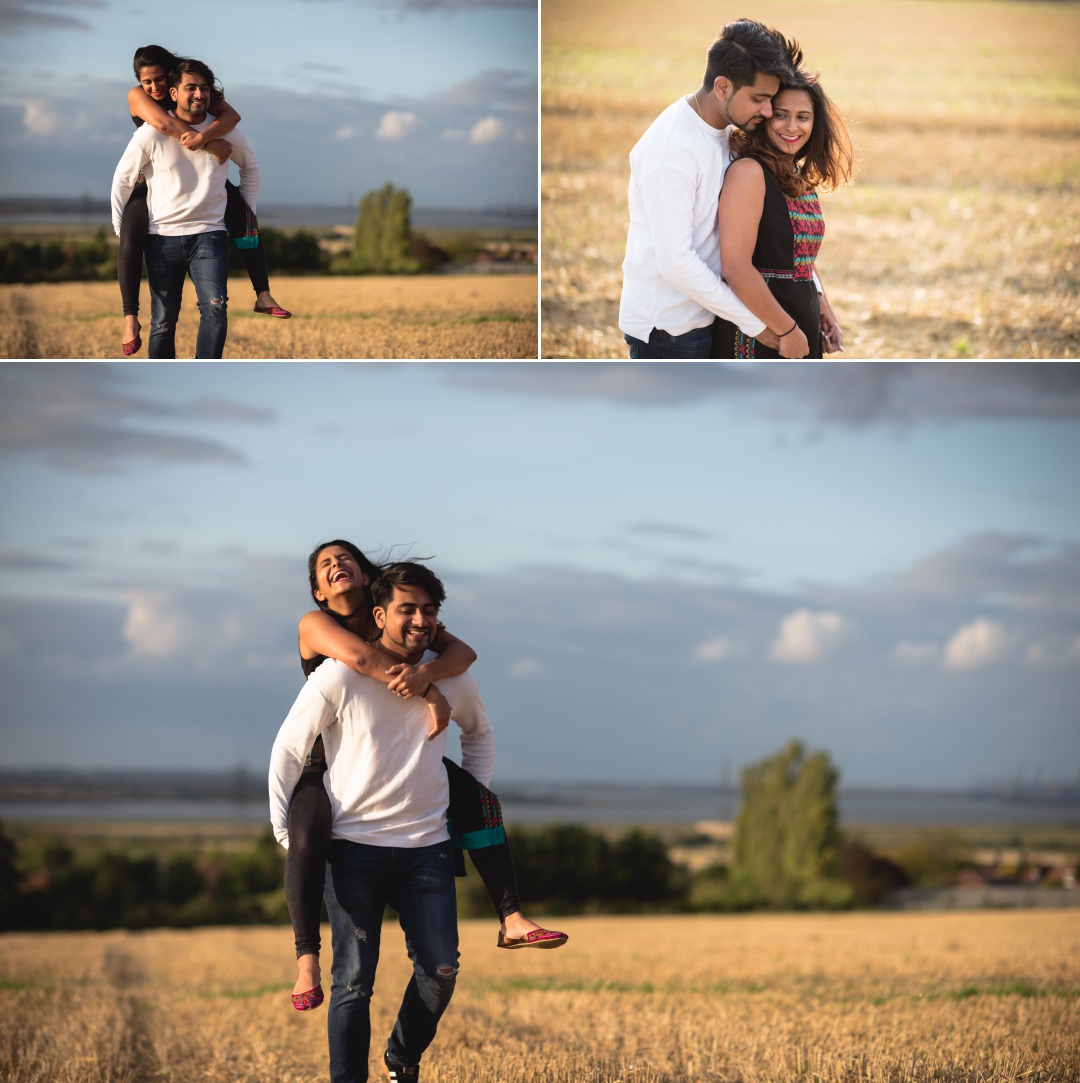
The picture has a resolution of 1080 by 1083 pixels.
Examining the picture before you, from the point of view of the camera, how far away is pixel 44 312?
25.3 ft

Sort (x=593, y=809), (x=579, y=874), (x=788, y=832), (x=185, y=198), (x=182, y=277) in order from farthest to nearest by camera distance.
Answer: (x=593, y=809) → (x=788, y=832) → (x=579, y=874) → (x=182, y=277) → (x=185, y=198)

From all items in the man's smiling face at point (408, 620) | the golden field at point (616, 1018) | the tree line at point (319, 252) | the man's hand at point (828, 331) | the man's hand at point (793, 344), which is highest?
the tree line at point (319, 252)

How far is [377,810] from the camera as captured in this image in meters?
3.64

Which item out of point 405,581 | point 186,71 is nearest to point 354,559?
point 405,581

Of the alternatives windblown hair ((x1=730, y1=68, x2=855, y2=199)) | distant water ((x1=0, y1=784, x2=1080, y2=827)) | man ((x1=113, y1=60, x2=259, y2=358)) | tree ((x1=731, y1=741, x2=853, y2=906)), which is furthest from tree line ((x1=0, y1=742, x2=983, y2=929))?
windblown hair ((x1=730, y1=68, x2=855, y2=199))

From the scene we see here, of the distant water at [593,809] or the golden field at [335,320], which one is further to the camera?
the distant water at [593,809]

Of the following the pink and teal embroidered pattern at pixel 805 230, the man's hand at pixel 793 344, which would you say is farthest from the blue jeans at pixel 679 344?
the pink and teal embroidered pattern at pixel 805 230

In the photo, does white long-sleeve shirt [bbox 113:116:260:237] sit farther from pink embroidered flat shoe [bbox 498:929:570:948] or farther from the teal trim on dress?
pink embroidered flat shoe [bbox 498:929:570:948]

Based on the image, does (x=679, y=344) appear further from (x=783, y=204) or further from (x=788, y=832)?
(x=788, y=832)

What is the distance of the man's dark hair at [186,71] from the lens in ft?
17.4

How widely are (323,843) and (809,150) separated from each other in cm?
274

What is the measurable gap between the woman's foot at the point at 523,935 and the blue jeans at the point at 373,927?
143 mm

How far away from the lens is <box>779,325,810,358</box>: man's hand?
4676mm

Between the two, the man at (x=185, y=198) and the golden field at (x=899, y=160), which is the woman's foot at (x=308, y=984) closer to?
the man at (x=185, y=198)
